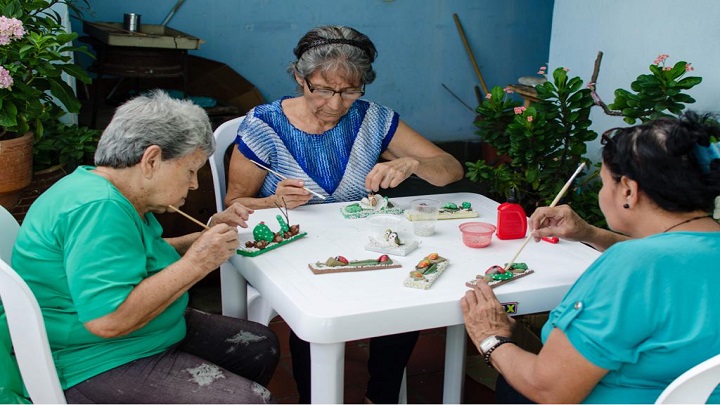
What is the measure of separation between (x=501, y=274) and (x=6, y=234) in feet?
4.56

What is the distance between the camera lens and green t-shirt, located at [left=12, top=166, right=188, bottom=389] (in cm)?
180

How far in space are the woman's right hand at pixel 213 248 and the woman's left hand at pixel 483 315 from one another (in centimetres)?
66

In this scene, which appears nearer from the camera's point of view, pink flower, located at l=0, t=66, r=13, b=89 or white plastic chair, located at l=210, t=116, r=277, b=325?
white plastic chair, located at l=210, t=116, r=277, b=325

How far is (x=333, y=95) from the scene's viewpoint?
2.89 m

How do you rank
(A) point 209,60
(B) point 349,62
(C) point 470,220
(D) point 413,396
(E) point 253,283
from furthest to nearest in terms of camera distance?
(A) point 209,60 < (D) point 413,396 < (B) point 349,62 < (C) point 470,220 < (E) point 253,283

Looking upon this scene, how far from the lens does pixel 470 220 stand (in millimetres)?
2625


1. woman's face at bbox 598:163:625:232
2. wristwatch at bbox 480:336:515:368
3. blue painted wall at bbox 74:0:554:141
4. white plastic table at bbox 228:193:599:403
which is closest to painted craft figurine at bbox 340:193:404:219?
white plastic table at bbox 228:193:599:403

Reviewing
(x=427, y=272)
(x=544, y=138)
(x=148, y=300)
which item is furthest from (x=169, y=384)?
(x=544, y=138)

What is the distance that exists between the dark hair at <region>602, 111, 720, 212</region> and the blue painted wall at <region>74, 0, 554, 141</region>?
3.84 m

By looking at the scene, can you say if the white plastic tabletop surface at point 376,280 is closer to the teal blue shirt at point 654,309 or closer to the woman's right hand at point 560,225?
the woman's right hand at point 560,225

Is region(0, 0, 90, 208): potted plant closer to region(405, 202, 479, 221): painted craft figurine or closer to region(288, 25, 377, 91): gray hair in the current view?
region(288, 25, 377, 91): gray hair

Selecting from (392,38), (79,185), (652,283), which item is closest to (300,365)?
(79,185)

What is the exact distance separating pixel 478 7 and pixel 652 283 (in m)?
4.76

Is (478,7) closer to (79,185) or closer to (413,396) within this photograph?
(413,396)
